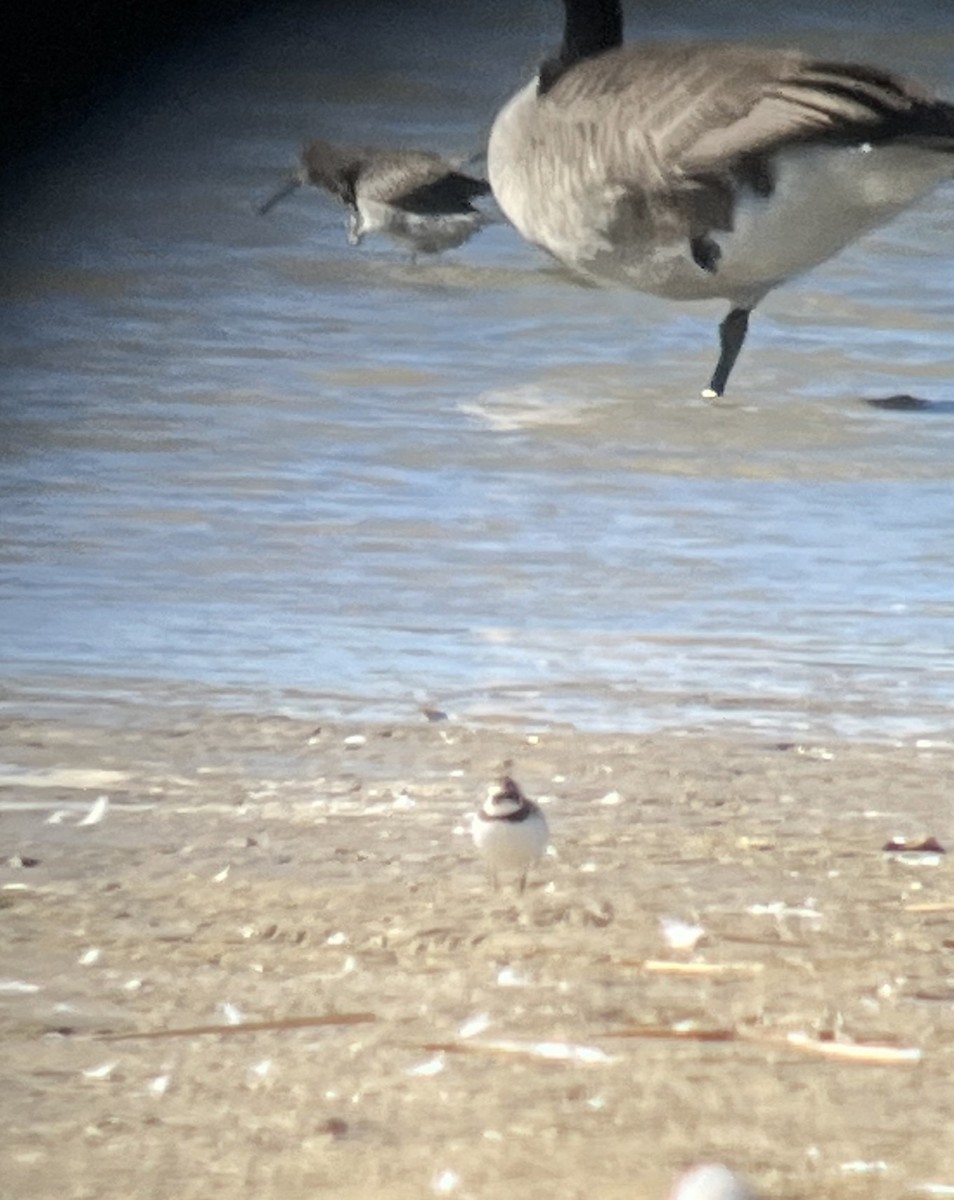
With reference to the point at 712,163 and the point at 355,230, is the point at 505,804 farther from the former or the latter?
the point at 355,230

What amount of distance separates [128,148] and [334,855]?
3.25 m

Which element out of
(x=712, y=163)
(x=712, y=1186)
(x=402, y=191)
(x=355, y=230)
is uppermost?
(x=712, y=1186)

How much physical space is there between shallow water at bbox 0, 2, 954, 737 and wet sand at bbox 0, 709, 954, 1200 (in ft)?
0.66

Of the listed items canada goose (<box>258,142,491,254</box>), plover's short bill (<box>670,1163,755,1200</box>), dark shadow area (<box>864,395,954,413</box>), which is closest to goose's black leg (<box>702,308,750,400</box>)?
dark shadow area (<box>864,395,954,413</box>)

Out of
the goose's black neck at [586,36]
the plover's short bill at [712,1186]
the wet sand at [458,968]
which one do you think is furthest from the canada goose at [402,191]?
the plover's short bill at [712,1186]

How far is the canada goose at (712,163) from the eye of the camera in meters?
3.49

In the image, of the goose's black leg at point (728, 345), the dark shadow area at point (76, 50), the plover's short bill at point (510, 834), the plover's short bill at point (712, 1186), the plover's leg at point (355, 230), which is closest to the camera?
the plover's short bill at point (712, 1186)

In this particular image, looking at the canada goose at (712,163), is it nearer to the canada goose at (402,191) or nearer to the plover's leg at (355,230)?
the canada goose at (402,191)

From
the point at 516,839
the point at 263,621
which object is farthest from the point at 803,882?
the point at 263,621

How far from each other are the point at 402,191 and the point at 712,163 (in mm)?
839

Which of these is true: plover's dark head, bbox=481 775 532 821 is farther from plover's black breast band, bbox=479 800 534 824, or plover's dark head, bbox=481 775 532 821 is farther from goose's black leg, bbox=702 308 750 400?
goose's black leg, bbox=702 308 750 400

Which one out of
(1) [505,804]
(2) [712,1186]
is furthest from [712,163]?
(2) [712,1186]

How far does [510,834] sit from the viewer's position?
1.67 m

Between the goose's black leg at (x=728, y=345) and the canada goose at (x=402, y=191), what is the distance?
0.73 m
